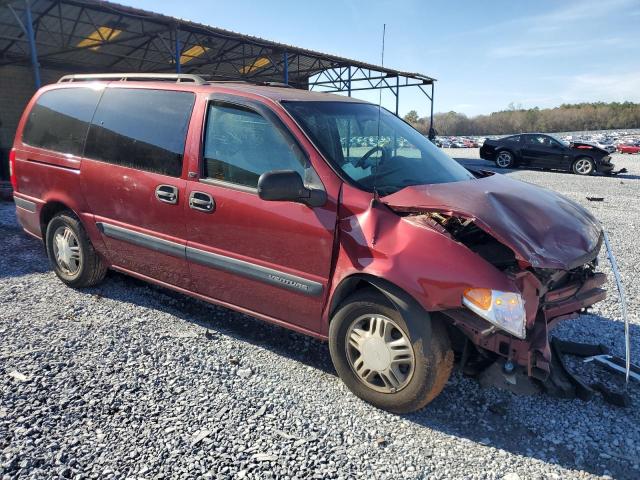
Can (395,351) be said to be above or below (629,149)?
below

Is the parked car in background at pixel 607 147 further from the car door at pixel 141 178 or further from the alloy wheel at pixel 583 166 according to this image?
the car door at pixel 141 178

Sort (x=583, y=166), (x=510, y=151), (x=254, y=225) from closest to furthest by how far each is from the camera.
Result: (x=254, y=225)
(x=583, y=166)
(x=510, y=151)

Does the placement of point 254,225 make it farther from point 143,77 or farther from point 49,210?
point 49,210

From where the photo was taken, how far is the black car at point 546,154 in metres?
16.6

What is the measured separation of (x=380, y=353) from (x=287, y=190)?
1.04 m

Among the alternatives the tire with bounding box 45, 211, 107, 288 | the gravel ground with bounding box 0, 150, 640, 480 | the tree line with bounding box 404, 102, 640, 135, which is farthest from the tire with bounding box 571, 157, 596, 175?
the tree line with bounding box 404, 102, 640, 135

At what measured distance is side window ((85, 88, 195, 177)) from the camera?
3.36 m

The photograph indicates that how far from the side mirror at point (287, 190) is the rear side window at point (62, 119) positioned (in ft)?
7.27

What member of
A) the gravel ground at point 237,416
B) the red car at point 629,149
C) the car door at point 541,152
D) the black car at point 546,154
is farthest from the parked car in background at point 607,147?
the gravel ground at point 237,416

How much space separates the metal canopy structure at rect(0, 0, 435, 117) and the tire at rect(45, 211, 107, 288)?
715cm

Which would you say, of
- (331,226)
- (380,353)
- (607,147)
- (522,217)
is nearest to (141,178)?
(331,226)

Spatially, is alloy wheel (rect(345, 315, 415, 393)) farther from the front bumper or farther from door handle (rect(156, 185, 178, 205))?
door handle (rect(156, 185, 178, 205))

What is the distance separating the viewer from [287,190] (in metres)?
2.61

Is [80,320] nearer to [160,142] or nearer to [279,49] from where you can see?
[160,142]
